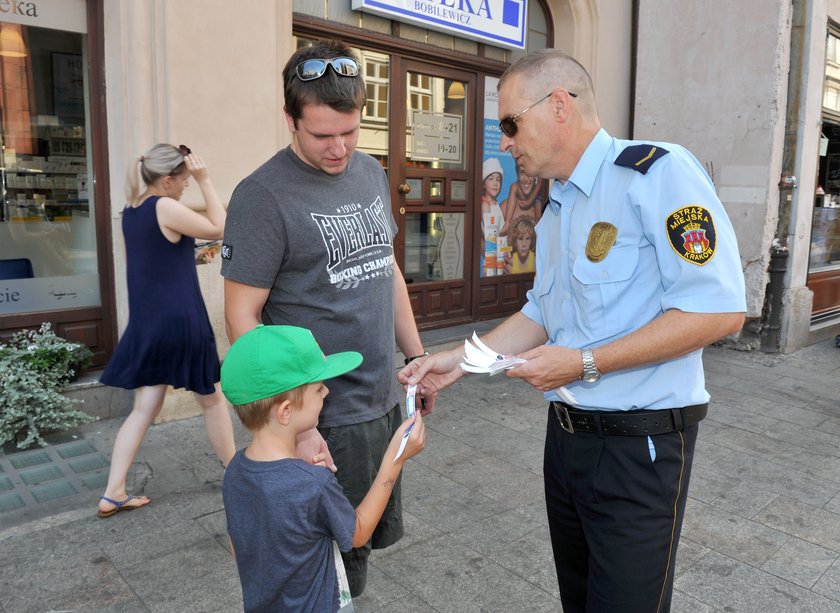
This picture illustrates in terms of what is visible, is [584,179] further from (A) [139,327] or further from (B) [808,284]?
(B) [808,284]

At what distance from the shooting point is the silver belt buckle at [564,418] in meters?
2.01

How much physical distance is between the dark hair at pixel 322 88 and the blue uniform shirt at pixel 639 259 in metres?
0.71

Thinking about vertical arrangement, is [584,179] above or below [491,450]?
above

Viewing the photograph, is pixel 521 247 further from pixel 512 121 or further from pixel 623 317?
pixel 623 317

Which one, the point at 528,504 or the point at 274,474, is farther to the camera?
the point at 528,504

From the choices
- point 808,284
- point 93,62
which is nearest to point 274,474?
point 93,62

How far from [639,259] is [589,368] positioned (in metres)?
0.33

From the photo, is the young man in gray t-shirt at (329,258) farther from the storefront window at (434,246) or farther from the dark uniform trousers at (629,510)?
the storefront window at (434,246)

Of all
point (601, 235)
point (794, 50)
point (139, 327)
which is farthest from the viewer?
point (794, 50)

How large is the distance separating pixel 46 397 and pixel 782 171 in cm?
756

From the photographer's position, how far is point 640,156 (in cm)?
188

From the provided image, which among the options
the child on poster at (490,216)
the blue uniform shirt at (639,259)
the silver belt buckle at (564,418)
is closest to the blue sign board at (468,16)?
the child on poster at (490,216)

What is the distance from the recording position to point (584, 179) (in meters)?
1.97

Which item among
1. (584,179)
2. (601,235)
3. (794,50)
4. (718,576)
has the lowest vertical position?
(718,576)
